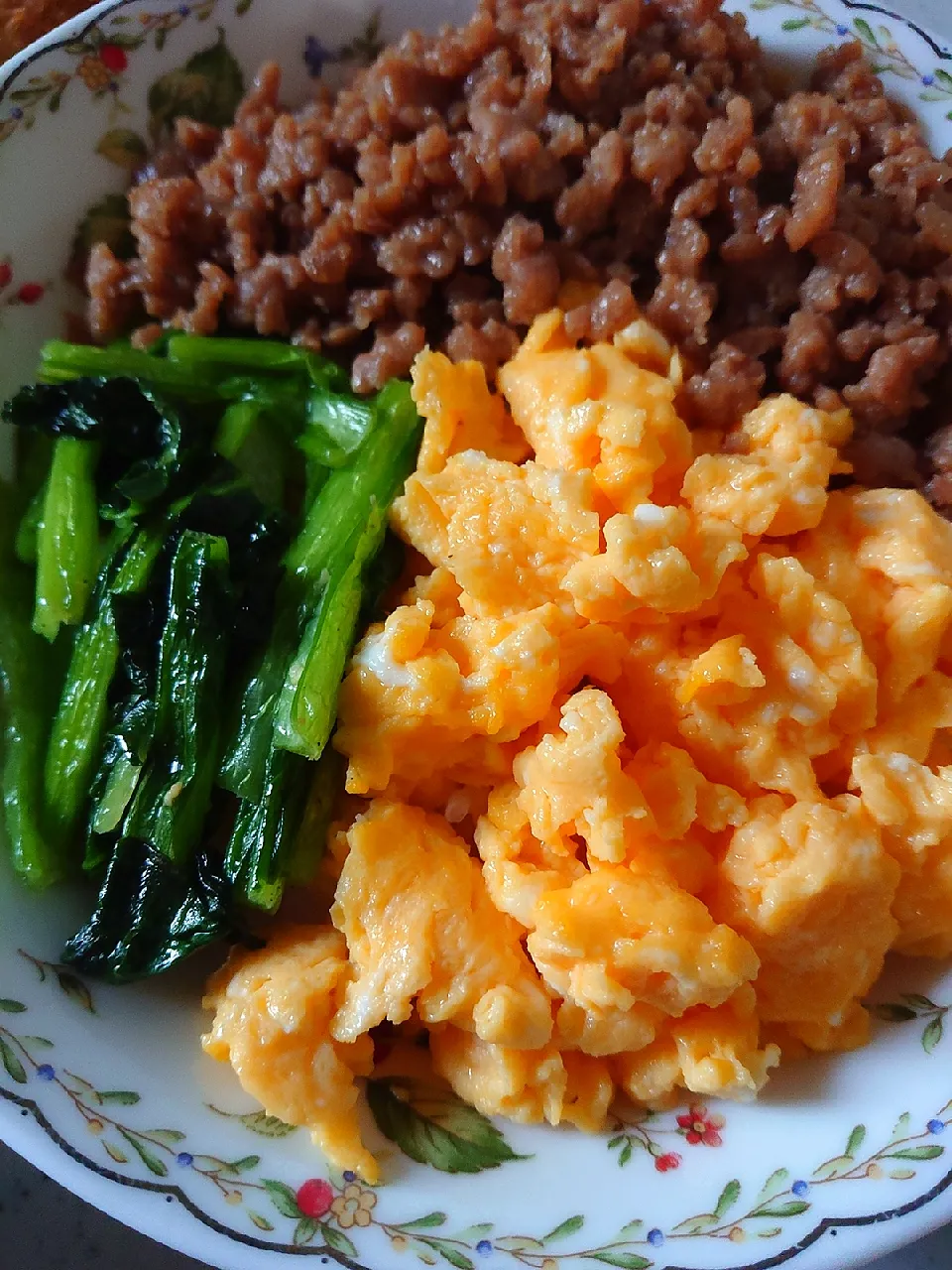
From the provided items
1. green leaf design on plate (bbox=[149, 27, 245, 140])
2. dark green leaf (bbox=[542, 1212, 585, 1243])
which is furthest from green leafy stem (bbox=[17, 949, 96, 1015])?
green leaf design on plate (bbox=[149, 27, 245, 140])

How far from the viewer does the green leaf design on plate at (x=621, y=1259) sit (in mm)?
1824

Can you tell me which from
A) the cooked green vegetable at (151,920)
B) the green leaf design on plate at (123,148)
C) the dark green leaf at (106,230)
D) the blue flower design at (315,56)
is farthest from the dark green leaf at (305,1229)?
the blue flower design at (315,56)

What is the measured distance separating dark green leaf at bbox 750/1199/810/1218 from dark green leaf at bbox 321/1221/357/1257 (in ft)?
2.51

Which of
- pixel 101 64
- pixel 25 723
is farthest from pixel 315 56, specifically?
pixel 25 723

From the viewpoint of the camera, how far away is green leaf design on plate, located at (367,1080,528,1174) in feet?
6.61

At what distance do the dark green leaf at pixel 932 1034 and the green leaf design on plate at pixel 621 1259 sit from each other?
2.31 feet

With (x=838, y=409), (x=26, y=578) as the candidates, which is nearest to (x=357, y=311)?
(x=26, y=578)

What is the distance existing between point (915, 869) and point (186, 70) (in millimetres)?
2697

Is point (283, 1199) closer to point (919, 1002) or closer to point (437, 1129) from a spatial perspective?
point (437, 1129)

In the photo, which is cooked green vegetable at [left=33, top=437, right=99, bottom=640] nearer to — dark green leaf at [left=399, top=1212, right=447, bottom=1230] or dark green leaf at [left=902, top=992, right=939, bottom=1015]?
dark green leaf at [left=399, top=1212, right=447, bottom=1230]

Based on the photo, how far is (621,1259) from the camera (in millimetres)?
1834

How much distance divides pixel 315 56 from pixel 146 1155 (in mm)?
2731

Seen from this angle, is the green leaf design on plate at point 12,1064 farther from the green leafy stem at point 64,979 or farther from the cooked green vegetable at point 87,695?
the cooked green vegetable at point 87,695

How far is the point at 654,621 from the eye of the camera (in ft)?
7.03
